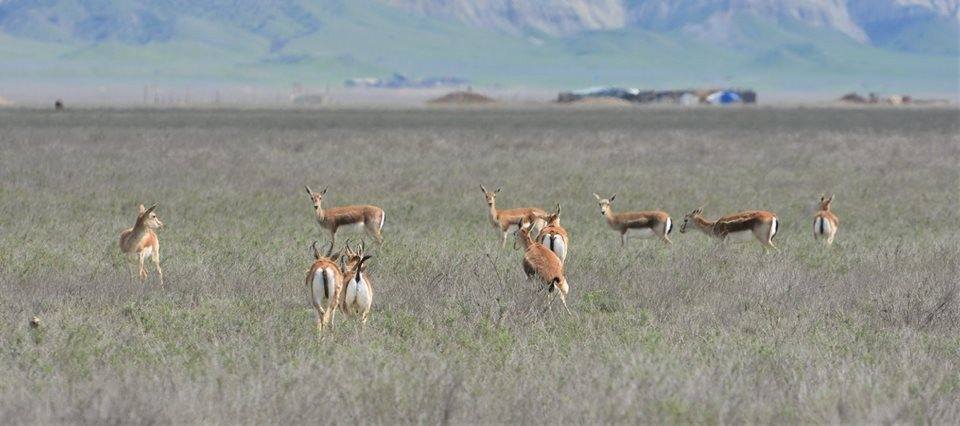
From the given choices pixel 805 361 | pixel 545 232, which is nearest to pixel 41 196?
pixel 545 232

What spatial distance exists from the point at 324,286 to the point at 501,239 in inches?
312

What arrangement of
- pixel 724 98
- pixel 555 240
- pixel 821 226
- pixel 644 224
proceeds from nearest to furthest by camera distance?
1. pixel 555 240
2. pixel 821 226
3. pixel 644 224
4. pixel 724 98

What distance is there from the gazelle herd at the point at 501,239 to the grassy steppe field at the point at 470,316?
0.67 ft

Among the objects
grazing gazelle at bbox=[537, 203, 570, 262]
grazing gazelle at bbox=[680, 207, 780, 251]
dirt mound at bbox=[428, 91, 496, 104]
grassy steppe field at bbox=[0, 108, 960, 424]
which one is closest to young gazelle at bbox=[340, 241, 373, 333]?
grassy steppe field at bbox=[0, 108, 960, 424]

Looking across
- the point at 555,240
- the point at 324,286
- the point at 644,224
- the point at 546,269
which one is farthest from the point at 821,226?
the point at 324,286

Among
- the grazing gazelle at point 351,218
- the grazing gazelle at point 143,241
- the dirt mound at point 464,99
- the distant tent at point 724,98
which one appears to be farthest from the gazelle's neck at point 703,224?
the distant tent at point 724,98

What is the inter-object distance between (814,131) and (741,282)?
Answer: 4713 centimetres

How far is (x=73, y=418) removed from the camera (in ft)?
27.3

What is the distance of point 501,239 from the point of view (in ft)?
61.5

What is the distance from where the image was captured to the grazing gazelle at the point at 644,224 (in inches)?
730

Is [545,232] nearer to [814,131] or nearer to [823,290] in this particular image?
[823,290]

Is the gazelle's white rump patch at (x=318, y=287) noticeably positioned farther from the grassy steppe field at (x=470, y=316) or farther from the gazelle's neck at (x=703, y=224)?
the gazelle's neck at (x=703, y=224)

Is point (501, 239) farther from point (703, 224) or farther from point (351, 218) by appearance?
point (703, 224)

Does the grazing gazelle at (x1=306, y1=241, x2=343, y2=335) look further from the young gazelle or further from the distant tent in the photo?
the distant tent
